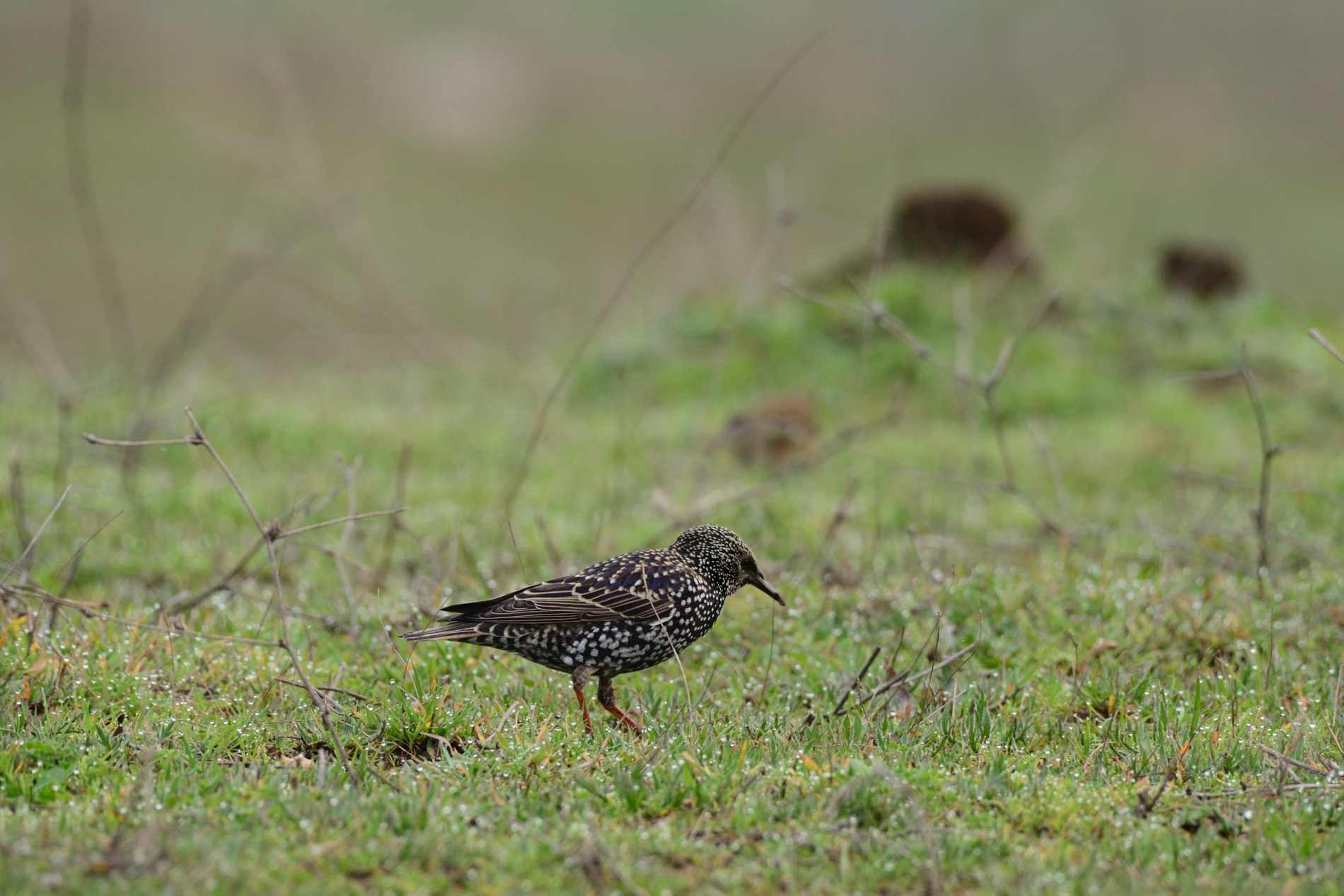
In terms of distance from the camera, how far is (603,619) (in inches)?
179

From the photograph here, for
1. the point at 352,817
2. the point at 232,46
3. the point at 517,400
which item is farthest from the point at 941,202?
the point at 232,46

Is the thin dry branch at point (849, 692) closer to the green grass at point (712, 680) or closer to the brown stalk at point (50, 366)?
the green grass at point (712, 680)

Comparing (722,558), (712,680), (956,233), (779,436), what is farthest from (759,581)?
(956,233)

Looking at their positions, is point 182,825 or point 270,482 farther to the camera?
point 270,482

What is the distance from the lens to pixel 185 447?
9.05 meters

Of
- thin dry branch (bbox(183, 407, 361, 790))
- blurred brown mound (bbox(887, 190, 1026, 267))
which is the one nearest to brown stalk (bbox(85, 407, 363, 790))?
thin dry branch (bbox(183, 407, 361, 790))

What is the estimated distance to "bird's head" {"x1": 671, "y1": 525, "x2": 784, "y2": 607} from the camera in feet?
16.3

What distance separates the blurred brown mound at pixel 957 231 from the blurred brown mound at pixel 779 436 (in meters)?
3.57

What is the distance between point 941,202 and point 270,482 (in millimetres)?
7342

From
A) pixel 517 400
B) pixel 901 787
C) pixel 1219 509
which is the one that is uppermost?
pixel 901 787

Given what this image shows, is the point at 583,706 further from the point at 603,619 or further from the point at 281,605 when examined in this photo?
the point at 281,605

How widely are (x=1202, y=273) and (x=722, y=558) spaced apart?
9.19 metres

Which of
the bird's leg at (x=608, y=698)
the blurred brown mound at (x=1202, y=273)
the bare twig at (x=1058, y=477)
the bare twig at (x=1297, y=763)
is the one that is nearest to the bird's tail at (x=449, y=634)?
the bird's leg at (x=608, y=698)

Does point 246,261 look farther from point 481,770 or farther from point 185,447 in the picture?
point 481,770
